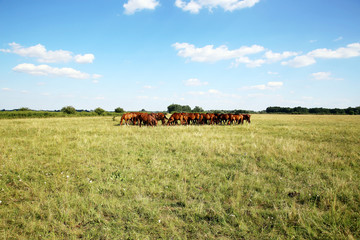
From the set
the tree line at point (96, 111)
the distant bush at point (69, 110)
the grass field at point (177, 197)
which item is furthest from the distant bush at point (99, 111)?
the grass field at point (177, 197)

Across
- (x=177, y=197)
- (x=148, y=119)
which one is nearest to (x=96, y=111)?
(x=148, y=119)

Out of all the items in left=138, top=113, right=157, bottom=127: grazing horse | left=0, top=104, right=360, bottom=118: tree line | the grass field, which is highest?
left=0, top=104, right=360, bottom=118: tree line

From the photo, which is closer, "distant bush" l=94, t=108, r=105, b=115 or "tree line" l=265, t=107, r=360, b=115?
"distant bush" l=94, t=108, r=105, b=115

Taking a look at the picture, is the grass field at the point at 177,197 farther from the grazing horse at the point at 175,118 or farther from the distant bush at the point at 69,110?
the distant bush at the point at 69,110

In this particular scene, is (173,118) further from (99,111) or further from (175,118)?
(99,111)

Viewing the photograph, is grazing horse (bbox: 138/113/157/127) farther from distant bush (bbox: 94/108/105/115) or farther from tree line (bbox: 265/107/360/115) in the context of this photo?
tree line (bbox: 265/107/360/115)

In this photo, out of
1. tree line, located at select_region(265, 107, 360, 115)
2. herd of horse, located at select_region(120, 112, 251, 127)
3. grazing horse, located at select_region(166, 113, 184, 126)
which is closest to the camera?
herd of horse, located at select_region(120, 112, 251, 127)

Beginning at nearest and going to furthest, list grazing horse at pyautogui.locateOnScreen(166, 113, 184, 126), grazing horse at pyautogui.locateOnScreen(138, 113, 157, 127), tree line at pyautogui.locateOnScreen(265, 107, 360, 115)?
1. grazing horse at pyautogui.locateOnScreen(138, 113, 157, 127)
2. grazing horse at pyautogui.locateOnScreen(166, 113, 184, 126)
3. tree line at pyautogui.locateOnScreen(265, 107, 360, 115)

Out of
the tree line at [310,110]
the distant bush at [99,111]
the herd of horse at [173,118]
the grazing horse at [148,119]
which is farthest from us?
the tree line at [310,110]

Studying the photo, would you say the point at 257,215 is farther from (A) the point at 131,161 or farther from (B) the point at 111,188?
(A) the point at 131,161

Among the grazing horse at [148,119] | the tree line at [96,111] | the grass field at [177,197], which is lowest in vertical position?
the grass field at [177,197]

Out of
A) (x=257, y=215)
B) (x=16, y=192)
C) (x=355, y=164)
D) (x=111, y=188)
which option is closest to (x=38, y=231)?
(x=111, y=188)

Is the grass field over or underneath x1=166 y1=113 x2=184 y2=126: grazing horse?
underneath

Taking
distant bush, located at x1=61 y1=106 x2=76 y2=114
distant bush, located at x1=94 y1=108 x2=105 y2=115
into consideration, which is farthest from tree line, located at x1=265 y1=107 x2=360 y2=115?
distant bush, located at x1=61 y1=106 x2=76 y2=114
